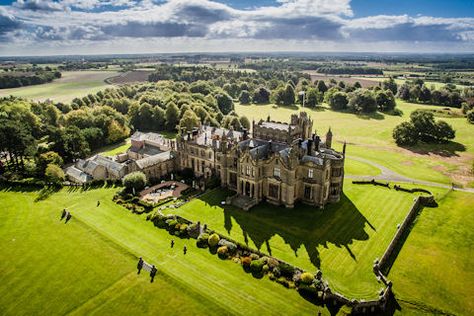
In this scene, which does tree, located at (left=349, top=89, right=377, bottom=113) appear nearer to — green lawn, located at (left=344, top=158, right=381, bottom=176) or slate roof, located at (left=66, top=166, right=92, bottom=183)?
green lawn, located at (left=344, top=158, right=381, bottom=176)

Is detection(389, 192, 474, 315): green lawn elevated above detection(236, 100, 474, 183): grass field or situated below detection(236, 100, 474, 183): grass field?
below

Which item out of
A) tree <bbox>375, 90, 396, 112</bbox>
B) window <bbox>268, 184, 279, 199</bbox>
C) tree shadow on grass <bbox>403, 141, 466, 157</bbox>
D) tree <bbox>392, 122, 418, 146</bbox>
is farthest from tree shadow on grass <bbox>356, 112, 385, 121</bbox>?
window <bbox>268, 184, 279, 199</bbox>

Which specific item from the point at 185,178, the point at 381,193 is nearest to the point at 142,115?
the point at 185,178

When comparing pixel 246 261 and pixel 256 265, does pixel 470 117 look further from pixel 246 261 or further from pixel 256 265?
→ pixel 246 261

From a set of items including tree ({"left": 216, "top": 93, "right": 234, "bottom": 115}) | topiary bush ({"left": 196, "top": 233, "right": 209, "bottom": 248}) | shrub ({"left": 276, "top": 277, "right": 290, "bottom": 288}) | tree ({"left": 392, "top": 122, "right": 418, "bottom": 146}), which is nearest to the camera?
shrub ({"left": 276, "top": 277, "right": 290, "bottom": 288})

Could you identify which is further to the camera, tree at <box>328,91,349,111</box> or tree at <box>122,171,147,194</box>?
tree at <box>328,91,349,111</box>

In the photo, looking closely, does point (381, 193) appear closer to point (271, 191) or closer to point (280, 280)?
point (271, 191)

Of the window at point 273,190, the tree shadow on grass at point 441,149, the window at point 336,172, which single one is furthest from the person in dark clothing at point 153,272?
the tree shadow on grass at point 441,149

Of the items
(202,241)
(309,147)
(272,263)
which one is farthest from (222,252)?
(309,147)
